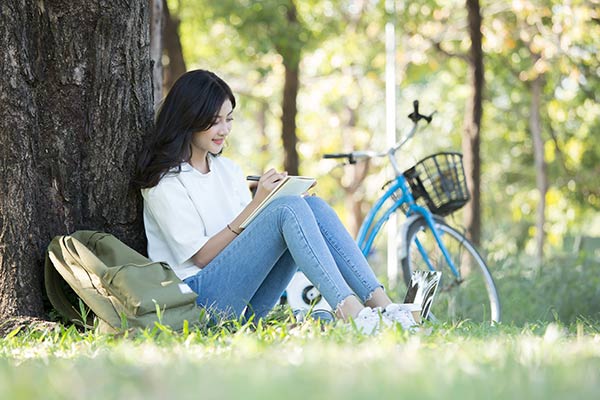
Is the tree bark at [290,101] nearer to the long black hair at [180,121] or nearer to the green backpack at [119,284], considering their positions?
the long black hair at [180,121]

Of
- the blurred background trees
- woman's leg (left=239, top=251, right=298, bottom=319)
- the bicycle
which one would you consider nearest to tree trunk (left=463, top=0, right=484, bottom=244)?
the blurred background trees

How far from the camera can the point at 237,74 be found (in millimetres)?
20172

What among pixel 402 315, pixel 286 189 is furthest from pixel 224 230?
pixel 402 315

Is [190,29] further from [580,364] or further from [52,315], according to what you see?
[580,364]

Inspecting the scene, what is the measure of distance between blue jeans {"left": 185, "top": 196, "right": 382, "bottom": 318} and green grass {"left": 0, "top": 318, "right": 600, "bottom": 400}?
0.28 metres

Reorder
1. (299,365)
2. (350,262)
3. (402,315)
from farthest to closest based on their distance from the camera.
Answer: (350,262) → (402,315) → (299,365)

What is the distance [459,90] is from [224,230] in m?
15.4

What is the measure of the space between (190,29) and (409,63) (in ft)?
10.8

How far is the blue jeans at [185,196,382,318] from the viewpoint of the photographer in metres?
3.87

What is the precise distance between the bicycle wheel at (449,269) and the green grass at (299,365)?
1.67 metres

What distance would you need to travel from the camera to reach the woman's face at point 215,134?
4.31m

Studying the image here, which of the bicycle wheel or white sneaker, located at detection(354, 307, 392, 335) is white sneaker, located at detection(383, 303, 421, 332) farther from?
the bicycle wheel

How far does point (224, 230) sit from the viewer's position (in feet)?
13.5

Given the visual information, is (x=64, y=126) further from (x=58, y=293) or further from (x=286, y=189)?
(x=286, y=189)
